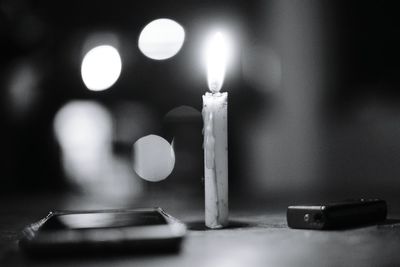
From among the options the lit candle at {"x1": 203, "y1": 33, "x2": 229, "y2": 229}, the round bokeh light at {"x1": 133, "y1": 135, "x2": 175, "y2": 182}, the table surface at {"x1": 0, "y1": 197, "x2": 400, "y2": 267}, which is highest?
the lit candle at {"x1": 203, "y1": 33, "x2": 229, "y2": 229}

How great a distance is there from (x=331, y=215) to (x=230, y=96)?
4.24ft

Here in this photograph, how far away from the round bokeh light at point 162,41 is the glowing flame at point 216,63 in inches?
62.4

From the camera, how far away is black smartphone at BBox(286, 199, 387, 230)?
0.80 meters

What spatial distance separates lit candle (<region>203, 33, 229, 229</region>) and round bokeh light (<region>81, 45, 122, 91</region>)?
1.92 meters

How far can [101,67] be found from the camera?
3.05 meters

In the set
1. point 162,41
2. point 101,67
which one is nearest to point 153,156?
point 101,67

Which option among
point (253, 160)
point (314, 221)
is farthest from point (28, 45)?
point (314, 221)


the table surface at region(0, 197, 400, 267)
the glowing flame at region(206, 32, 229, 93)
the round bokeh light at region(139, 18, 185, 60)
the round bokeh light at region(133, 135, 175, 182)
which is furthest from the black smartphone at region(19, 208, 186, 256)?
the round bokeh light at region(133, 135, 175, 182)

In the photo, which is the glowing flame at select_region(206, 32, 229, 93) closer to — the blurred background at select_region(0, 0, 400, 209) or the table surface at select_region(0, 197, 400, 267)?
the table surface at select_region(0, 197, 400, 267)

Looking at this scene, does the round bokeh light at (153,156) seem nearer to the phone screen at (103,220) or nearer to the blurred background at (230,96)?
the blurred background at (230,96)

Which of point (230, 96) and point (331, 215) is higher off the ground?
point (230, 96)

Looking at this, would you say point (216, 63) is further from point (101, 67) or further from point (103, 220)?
point (101, 67)

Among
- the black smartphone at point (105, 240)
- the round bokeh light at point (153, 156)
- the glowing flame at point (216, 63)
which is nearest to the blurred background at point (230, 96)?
the round bokeh light at point (153, 156)

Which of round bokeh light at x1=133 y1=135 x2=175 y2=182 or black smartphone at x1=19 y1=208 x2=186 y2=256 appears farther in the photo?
round bokeh light at x1=133 y1=135 x2=175 y2=182
